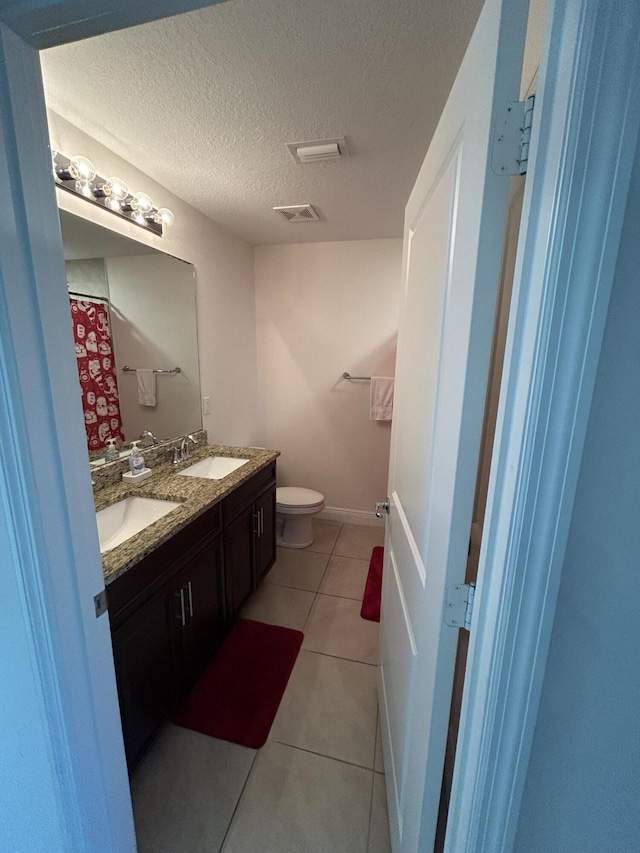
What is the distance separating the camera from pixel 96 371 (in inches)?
65.7

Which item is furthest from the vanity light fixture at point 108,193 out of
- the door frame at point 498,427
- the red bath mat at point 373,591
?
the red bath mat at point 373,591

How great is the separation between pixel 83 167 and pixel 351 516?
2.95 m

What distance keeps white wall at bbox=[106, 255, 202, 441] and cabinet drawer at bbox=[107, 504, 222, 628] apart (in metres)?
0.73

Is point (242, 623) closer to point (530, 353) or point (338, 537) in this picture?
point (338, 537)

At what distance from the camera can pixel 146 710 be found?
125 cm

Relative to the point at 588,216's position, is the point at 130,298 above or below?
above

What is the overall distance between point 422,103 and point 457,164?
0.90 meters

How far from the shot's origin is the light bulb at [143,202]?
1.67m

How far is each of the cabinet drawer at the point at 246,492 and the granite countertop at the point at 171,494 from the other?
0.20 feet

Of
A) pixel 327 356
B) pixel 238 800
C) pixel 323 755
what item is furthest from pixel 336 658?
pixel 327 356

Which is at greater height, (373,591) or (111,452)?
(111,452)

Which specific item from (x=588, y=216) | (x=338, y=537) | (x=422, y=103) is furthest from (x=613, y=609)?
(x=338, y=537)

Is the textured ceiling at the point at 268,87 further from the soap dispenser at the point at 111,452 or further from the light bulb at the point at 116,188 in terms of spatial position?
the soap dispenser at the point at 111,452

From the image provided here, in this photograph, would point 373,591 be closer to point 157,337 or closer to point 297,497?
point 297,497
